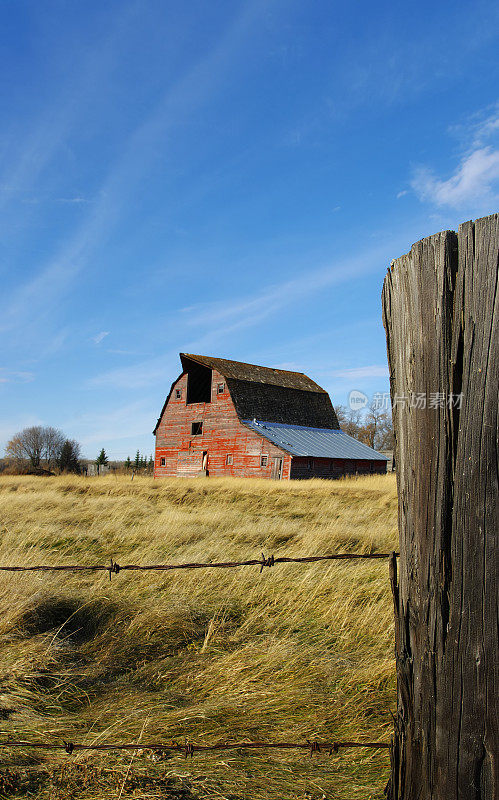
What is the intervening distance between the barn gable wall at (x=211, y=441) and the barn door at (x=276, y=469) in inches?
7.6

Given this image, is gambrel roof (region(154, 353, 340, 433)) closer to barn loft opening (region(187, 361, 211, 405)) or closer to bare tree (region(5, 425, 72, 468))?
barn loft opening (region(187, 361, 211, 405))

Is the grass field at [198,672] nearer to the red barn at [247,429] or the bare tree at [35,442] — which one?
the red barn at [247,429]

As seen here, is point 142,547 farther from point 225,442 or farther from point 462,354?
point 225,442

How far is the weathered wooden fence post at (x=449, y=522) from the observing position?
1.42 m

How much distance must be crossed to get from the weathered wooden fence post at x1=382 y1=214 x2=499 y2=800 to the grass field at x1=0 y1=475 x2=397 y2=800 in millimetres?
1035

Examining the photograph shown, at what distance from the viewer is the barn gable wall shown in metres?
26.8

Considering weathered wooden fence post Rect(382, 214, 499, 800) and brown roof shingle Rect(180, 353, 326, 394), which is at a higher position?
brown roof shingle Rect(180, 353, 326, 394)

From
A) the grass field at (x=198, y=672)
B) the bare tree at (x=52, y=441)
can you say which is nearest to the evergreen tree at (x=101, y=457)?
the bare tree at (x=52, y=441)

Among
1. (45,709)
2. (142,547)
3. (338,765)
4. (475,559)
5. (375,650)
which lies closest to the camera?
(475,559)

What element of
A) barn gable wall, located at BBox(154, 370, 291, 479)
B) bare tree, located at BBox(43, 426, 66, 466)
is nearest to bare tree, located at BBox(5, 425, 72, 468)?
bare tree, located at BBox(43, 426, 66, 466)

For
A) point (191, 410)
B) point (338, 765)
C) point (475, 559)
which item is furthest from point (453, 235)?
point (191, 410)

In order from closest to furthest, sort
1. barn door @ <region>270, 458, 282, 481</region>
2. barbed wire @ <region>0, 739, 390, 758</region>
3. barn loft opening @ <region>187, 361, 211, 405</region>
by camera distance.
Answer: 1. barbed wire @ <region>0, 739, 390, 758</region>
2. barn door @ <region>270, 458, 282, 481</region>
3. barn loft opening @ <region>187, 361, 211, 405</region>

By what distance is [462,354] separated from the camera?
1.47 m

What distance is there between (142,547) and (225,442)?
2092 cm
